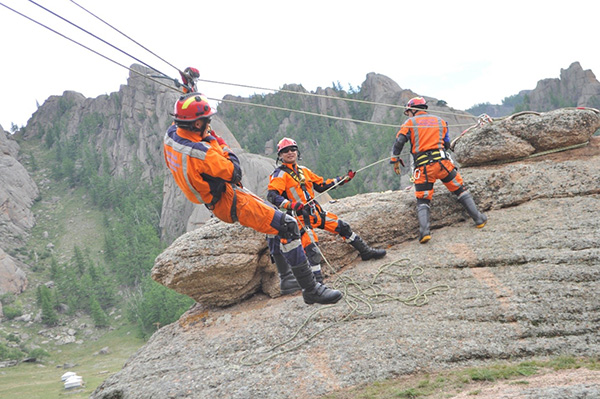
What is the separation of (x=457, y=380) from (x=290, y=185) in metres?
5.03

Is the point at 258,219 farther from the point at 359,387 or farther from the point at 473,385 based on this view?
the point at 473,385

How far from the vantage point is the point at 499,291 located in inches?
307

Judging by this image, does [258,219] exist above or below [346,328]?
above

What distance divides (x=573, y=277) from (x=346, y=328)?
4.01 meters

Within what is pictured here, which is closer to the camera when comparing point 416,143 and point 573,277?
point 573,277

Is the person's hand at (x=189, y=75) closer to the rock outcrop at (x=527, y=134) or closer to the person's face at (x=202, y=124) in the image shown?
the person's face at (x=202, y=124)

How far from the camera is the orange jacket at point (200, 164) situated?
6.33 m

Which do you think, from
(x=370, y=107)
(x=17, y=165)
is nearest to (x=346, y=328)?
(x=370, y=107)

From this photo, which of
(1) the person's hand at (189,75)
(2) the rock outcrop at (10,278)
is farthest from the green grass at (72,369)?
(1) the person's hand at (189,75)

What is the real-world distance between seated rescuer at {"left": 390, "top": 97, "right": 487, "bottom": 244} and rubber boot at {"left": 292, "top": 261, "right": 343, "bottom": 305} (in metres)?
3.69

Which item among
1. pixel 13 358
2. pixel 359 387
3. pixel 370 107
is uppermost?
pixel 370 107

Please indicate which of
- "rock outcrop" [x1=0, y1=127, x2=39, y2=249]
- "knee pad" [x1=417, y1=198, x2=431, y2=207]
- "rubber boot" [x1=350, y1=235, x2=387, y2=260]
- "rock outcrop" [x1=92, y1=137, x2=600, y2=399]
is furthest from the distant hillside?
"rock outcrop" [x1=0, y1=127, x2=39, y2=249]

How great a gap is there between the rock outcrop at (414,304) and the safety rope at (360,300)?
0.03 metres

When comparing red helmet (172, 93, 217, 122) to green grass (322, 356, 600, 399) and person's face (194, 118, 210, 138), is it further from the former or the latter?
green grass (322, 356, 600, 399)
